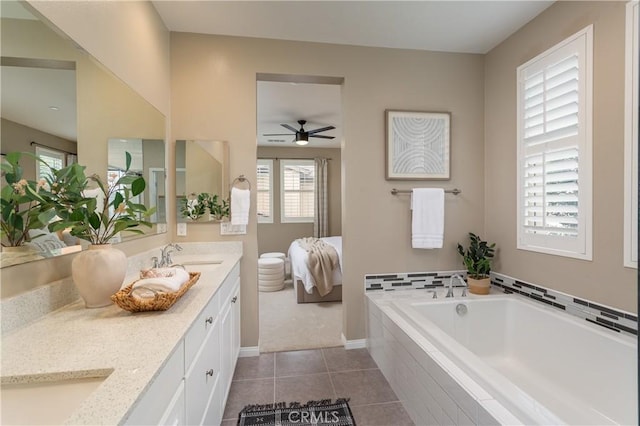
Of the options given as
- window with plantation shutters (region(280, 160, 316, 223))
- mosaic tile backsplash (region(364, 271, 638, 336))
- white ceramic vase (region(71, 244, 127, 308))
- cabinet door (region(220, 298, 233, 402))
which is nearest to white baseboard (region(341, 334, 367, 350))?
mosaic tile backsplash (region(364, 271, 638, 336))

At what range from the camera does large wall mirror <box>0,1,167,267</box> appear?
956 mm

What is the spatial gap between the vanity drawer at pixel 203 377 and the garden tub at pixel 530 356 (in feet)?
3.62

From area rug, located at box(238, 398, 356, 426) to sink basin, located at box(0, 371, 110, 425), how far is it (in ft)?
4.14

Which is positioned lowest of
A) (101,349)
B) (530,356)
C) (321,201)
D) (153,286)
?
(530,356)

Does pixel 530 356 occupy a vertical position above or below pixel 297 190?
below

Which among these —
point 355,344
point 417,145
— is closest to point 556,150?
point 417,145

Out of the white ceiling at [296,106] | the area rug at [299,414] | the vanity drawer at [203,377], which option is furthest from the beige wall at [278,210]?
the vanity drawer at [203,377]

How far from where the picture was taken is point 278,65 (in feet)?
8.42

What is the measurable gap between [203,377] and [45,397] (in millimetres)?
629

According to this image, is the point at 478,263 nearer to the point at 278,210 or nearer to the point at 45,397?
the point at 45,397

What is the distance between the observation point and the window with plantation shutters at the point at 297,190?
253 inches

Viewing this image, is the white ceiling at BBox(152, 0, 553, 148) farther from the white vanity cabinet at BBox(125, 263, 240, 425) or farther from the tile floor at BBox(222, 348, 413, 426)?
the tile floor at BBox(222, 348, 413, 426)

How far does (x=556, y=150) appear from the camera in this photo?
6.86 ft

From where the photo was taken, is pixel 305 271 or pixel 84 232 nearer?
pixel 84 232
